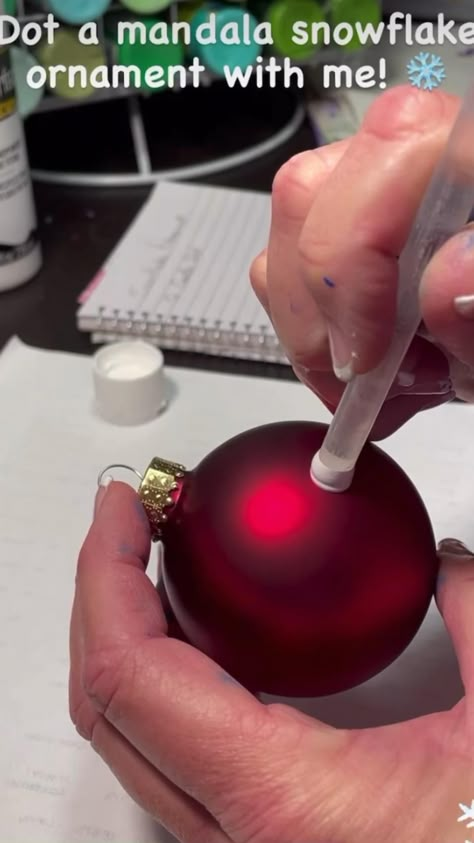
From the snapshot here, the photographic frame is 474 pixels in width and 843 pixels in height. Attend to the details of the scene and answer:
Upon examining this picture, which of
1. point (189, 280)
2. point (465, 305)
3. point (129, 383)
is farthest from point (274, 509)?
point (189, 280)

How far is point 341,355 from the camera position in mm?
353

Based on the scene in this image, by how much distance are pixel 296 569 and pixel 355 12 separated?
719 mm

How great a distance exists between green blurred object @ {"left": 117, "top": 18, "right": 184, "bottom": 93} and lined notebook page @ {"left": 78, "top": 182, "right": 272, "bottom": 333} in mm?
109

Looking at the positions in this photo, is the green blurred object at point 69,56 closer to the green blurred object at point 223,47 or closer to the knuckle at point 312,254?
the green blurred object at point 223,47

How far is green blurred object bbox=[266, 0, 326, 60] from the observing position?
2.90 ft

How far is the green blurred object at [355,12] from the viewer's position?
0.91 metres

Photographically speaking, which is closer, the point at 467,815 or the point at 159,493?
the point at 467,815

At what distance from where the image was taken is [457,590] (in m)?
0.39

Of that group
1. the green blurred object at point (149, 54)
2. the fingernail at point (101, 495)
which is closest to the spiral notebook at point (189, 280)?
the green blurred object at point (149, 54)

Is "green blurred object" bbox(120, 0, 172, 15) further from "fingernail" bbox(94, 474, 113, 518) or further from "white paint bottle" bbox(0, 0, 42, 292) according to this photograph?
"fingernail" bbox(94, 474, 113, 518)

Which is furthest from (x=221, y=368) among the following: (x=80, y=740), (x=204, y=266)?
(x=80, y=740)

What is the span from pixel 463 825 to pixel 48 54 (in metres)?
0.72

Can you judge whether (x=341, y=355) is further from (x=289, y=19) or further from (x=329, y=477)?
(x=289, y=19)

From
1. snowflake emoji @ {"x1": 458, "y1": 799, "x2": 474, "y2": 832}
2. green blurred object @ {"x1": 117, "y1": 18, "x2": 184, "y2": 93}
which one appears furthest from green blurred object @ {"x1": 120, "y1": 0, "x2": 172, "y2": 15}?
snowflake emoji @ {"x1": 458, "y1": 799, "x2": 474, "y2": 832}
